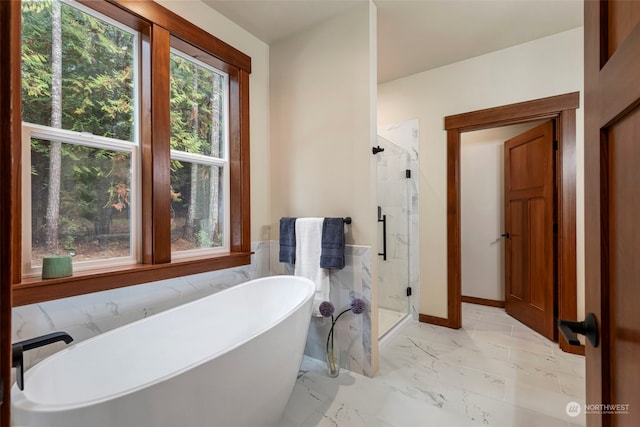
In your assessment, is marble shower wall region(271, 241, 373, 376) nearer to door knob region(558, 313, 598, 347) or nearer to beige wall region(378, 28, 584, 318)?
beige wall region(378, 28, 584, 318)

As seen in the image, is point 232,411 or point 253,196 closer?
point 232,411

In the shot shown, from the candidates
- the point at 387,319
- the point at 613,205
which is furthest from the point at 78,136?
the point at 387,319

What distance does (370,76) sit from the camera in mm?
1987

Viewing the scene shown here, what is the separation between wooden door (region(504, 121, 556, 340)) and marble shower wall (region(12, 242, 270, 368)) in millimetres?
2810

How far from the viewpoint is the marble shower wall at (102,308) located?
1.25 m

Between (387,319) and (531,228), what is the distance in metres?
1.70

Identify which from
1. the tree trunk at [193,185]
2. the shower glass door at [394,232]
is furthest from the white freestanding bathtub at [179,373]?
the shower glass door at [394,232]

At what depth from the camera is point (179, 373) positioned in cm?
92

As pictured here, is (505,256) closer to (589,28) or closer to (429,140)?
(429,140)

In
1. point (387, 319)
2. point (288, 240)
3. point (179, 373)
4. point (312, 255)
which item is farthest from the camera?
point (387, 319)

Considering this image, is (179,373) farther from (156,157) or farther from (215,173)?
(215,173)

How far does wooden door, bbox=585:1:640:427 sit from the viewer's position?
51 cm

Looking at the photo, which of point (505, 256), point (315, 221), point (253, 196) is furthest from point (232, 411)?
point (505, 256)

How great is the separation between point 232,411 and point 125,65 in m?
1.99
